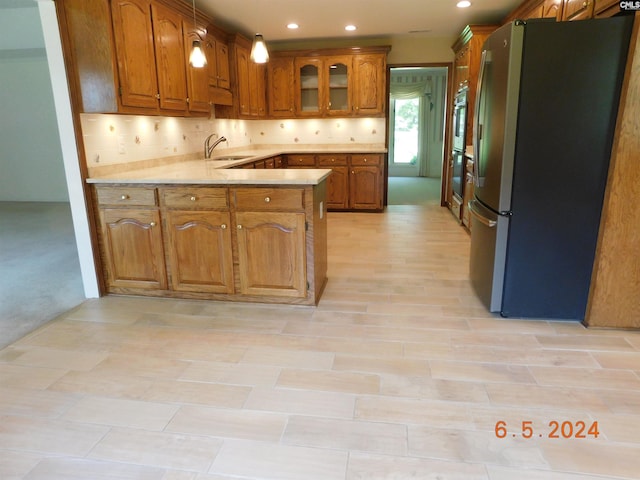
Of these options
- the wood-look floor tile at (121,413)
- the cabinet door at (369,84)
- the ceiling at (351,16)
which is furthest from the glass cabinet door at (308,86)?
the wood-look floor tile at (121,413)

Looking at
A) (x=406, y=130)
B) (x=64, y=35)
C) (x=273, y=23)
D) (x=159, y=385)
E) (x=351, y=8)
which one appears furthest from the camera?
(x=406, y=130)

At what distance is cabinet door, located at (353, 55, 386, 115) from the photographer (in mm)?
5848

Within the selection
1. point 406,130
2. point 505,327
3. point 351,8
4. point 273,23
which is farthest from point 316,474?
point 406,130

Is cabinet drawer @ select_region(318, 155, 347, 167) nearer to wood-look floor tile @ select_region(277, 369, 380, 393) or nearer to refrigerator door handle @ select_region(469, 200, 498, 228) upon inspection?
refrigerator door handle @ select_region(469, 200, 498, 228)

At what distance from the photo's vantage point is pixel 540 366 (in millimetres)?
2148

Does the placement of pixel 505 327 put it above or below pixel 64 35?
below

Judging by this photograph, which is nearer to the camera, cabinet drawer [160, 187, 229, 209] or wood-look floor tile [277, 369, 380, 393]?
wood-look floor tile [277, 369, 380, 393]

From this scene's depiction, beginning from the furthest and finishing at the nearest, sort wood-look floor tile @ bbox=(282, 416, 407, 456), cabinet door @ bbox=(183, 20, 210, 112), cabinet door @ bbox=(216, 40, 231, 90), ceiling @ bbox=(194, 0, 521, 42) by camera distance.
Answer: cabinet door @ bbox=(216, 40, 231, 90) → ceiling @ bbox=(194, 0, 521, 42) → cabinet door @ bbox=(183, 20, 210, 112) → wood-look floor tile @ bbox=(282, 416, 407, 456)

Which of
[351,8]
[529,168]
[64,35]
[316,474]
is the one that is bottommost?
[316,474]

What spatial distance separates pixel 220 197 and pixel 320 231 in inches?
28.7

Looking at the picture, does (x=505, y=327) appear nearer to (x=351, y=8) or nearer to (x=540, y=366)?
(x=540, y=366)

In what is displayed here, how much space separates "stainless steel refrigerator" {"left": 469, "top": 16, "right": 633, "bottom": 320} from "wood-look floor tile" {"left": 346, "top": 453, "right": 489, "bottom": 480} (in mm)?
1417

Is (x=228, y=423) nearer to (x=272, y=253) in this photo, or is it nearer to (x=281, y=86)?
(x=272, y=253)

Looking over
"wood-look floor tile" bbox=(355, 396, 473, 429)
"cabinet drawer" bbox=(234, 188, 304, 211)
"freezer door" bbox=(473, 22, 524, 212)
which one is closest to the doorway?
"freezer door" bbox=(473, 22, 524, 212)
